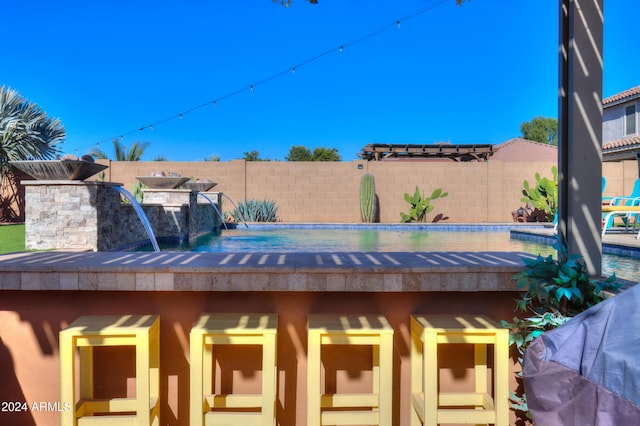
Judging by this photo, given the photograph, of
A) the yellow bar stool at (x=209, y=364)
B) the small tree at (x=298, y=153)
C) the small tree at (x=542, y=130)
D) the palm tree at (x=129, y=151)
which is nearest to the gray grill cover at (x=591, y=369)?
the yellow bar stool at (x=209, y=364)

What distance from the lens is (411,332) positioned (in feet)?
8.23

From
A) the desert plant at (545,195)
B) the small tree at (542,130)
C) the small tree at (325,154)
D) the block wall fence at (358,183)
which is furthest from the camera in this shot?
the small tree at (542,130)

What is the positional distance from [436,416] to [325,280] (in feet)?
2.80

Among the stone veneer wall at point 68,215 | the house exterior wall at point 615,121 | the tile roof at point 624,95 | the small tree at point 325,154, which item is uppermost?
the small tree at point 325,154

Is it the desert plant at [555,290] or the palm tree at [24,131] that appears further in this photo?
the palm tree at [24,131]

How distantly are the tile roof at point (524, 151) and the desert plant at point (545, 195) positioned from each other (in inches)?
833

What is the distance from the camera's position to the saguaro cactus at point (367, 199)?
13507 mm

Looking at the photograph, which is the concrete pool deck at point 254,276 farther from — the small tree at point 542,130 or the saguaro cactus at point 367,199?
the small tree at point 542,130

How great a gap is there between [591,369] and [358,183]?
12441 millimetres

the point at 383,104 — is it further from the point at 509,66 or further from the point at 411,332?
the point at 411,332

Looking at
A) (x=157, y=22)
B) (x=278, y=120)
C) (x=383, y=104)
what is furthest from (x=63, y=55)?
(x=383, y=104)

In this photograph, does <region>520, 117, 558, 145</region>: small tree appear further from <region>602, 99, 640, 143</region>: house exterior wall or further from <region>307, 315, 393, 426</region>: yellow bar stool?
<region>307, 315, 393, 426</region>: yellow bar stool

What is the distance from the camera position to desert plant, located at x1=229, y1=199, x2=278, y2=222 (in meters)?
12.8

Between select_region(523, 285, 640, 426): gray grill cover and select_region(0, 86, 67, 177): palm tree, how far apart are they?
45.9 ft
